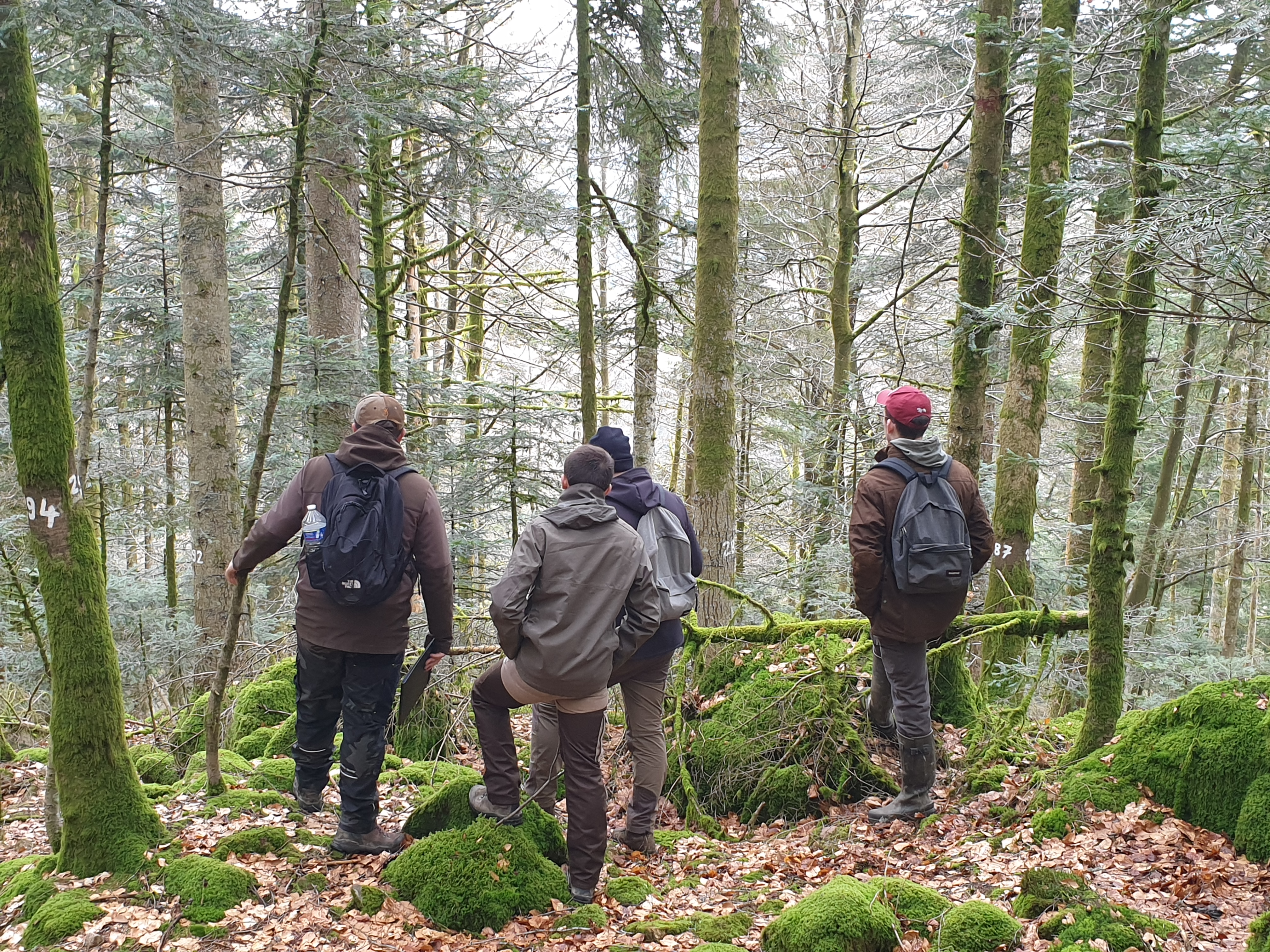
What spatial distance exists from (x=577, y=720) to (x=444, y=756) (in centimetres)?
323

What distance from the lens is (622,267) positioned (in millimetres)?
14641

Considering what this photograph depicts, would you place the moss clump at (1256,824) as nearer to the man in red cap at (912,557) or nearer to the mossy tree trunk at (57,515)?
the man in red cap at (912,557)

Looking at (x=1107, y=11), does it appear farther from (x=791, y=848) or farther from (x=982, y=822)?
(x=791, y=848)

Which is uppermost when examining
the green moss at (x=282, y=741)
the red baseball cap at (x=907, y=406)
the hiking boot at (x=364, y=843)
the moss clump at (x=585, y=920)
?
the red baseball cap at (x=907, y=406)

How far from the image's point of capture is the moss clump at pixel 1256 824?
3654 millimetres

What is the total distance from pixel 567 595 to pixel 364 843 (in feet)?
6.23

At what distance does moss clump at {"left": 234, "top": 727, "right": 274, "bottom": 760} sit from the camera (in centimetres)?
691

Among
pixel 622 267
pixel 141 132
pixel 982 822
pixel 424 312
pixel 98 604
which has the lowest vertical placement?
pixel 982 822

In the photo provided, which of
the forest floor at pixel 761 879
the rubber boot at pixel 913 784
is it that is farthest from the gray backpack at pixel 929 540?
the forest floor at pixel 761 879

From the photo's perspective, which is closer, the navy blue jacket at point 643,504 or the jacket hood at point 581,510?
the jacket hood at point 581,510

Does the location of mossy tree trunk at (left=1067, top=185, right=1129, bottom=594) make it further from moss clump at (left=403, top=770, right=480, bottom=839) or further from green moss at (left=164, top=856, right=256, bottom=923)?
green moss at (left=164, top=856, right=256, bottom=923)

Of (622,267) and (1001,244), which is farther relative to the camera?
(622,267)

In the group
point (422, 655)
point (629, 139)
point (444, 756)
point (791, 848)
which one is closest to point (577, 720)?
point (422, 655)

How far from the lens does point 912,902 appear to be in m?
3.54
